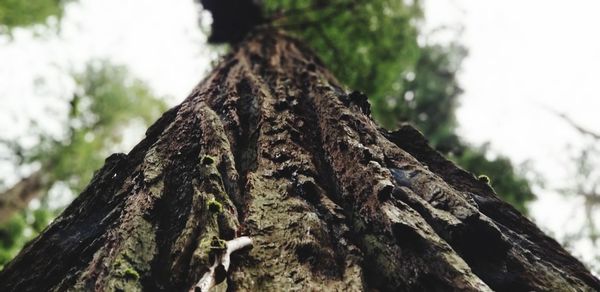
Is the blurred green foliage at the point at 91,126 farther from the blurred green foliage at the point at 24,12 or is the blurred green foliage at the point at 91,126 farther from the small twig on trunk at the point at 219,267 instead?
the small twig on trunk at the point at 219,267

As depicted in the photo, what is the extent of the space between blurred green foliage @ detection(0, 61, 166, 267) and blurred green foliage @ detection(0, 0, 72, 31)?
10.6 ft

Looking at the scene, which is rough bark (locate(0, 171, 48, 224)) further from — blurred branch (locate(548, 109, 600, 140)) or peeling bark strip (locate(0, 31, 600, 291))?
blurred branch (locate(548, 109, 600, 140))

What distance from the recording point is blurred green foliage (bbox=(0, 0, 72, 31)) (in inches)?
427

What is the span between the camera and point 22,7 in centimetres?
1126

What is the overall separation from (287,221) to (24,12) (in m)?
12.8

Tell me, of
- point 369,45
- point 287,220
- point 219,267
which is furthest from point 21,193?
point 219,267

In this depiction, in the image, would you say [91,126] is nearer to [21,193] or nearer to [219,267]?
[21,193]

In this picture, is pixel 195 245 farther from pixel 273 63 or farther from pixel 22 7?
pixel 22 7

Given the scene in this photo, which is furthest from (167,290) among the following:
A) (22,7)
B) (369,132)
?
(22,7)

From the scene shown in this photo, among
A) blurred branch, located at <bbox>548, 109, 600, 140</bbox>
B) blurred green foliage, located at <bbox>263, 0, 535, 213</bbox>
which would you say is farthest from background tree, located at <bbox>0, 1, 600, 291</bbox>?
blurred branch, located at <bbox>548, 109, 600, 140</bbox>

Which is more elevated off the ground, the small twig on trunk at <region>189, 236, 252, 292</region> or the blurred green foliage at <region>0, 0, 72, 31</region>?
the blurred green foliage at <region>0, 0, 72, 31</region>

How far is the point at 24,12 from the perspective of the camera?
11352 mm

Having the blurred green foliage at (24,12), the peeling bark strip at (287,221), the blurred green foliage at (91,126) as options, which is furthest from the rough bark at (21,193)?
the peeling bark strip at (287,221)

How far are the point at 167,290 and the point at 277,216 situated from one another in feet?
1.73
